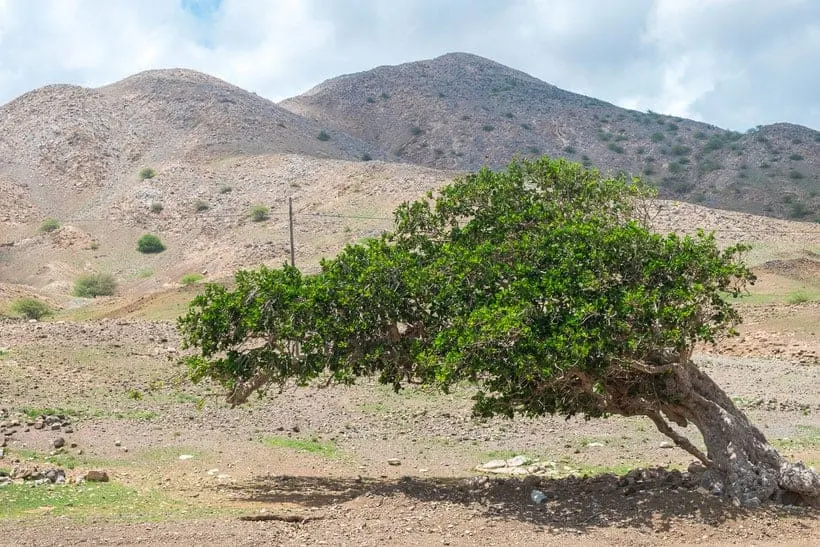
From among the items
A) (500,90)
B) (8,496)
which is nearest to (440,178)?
(8,496)

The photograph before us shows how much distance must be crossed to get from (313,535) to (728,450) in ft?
16.4

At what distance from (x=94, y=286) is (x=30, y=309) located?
795cm

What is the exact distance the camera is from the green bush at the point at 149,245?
5203cm

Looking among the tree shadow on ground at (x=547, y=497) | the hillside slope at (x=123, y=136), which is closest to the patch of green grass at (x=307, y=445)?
the tree shadow on ground at (x=547, y=497)

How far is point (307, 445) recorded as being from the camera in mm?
16406

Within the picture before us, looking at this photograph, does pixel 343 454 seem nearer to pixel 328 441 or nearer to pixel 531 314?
pixel 328 441

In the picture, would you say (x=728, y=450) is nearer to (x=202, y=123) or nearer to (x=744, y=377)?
(x=744, y=377)

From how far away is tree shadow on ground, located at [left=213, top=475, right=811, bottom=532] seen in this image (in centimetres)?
1046

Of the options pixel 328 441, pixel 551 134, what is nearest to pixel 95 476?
pixel 328 441

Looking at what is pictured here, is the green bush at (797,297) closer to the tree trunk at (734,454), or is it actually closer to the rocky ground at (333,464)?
the rocky ground at (333,464)

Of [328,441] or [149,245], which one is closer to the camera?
[328,441]

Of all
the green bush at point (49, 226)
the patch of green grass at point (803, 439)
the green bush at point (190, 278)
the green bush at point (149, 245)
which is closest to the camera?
the patch of green grass at point (803, 439)

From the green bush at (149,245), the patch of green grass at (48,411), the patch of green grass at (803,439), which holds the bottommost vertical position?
the patch of green grass at (803,439)

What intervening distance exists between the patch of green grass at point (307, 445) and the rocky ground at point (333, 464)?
5 cm
